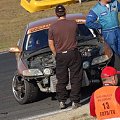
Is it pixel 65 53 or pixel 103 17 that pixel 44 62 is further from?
pixel 103 17

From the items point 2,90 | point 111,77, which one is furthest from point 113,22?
point 111,77

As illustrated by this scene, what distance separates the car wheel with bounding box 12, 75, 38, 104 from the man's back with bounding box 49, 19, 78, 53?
1217 millimetres

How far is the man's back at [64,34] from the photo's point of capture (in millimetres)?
8852

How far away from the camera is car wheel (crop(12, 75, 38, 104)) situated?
9852 mm

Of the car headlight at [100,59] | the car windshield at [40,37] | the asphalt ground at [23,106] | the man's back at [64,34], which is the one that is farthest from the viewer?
→ the car windshield at [40,37]

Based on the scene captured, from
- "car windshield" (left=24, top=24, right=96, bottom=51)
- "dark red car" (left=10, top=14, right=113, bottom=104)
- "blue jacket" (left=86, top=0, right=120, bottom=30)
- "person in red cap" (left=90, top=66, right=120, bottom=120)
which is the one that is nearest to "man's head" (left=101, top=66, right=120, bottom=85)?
"person in red cap" (left=90, top=66, right=120, bottom=120)

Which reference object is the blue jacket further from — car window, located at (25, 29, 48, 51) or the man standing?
car window, located at (25, 29, 48, 51)

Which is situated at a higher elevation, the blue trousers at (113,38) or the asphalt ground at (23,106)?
the blue trousers at (113,38)

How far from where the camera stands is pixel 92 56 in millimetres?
9766

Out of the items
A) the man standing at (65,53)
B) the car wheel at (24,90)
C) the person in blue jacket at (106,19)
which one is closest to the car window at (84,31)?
the person in blue jacket at (106,19)

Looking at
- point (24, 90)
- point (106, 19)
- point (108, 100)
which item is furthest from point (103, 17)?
point (108, 100)

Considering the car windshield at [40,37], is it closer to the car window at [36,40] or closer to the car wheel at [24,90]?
the car window at [36,40]

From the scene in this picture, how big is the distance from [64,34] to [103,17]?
1249 millimetres

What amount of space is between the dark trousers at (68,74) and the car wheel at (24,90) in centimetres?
81
